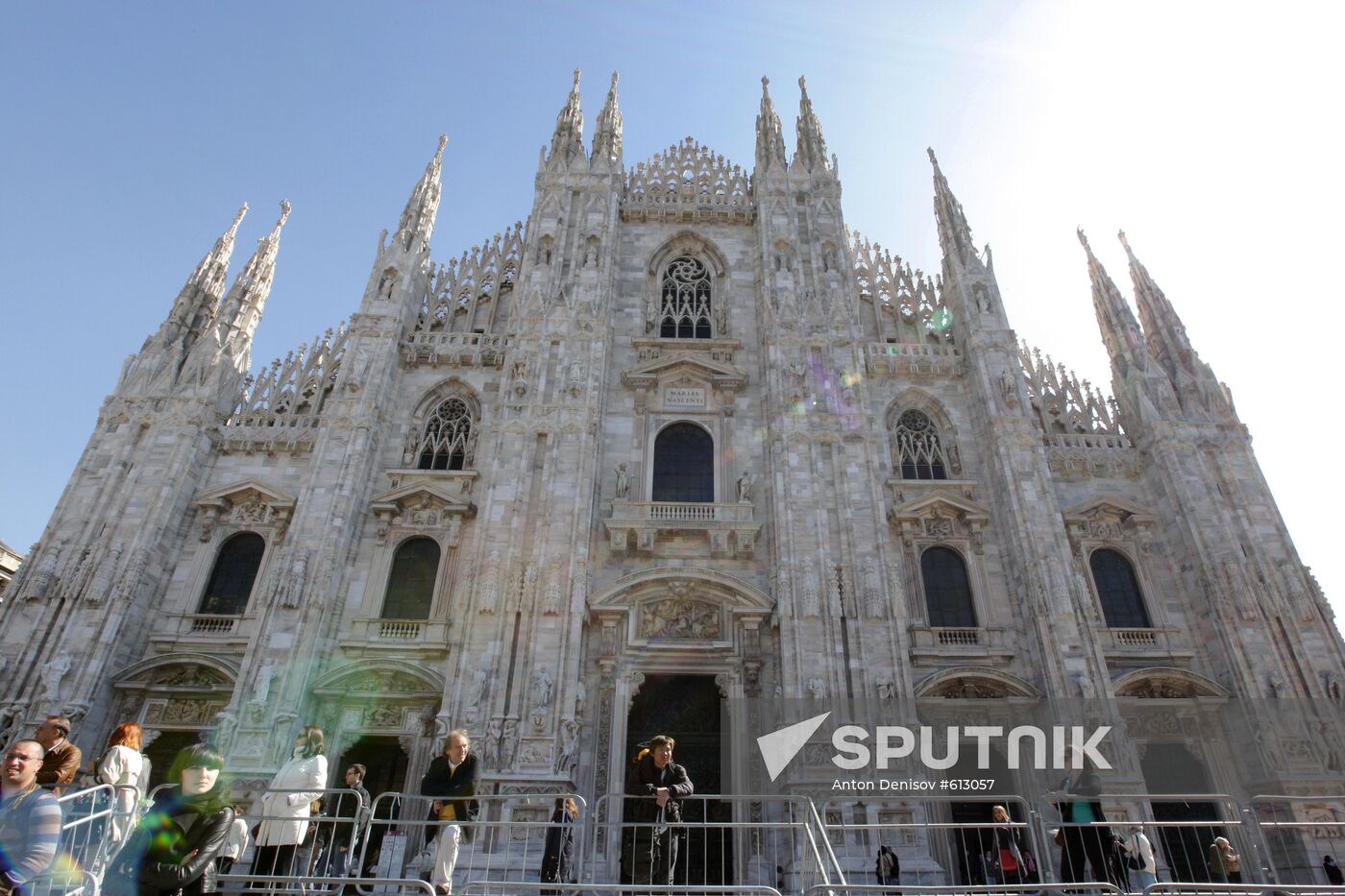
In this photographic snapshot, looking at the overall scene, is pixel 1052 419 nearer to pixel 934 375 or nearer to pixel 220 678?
pixel 934 375

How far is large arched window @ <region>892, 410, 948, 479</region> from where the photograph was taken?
20.2 metres

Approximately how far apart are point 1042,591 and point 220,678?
17.6 metres

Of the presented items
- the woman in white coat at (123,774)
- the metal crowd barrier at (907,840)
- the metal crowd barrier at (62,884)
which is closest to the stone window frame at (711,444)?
the metal crowd barrier at (907,840)

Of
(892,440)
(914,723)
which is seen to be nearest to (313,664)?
(914,723)

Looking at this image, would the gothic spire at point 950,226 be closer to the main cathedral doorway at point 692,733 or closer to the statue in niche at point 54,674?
the main cathedral doorway at point 692,733

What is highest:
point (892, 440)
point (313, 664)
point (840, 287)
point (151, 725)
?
point (840, 287)

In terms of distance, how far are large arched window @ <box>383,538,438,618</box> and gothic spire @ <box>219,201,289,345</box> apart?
27.4ft

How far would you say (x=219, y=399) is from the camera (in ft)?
65.8

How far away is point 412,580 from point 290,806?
34.4 ft

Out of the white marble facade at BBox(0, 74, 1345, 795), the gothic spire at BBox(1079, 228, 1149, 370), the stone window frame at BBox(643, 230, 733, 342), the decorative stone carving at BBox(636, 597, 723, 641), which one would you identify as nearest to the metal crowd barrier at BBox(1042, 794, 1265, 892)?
the white marble facade at BBox(0, 74, 1345, 795)

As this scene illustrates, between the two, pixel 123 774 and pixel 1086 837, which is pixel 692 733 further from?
pixel 123 774

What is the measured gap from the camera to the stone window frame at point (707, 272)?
73.4 ft

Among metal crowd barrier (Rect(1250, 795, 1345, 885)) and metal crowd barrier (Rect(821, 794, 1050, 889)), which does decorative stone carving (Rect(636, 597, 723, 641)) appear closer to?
metal crowd barrier (Rect(821, 794, 1050, 889))

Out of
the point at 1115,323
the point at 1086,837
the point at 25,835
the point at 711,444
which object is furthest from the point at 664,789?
the point at 1115,323
